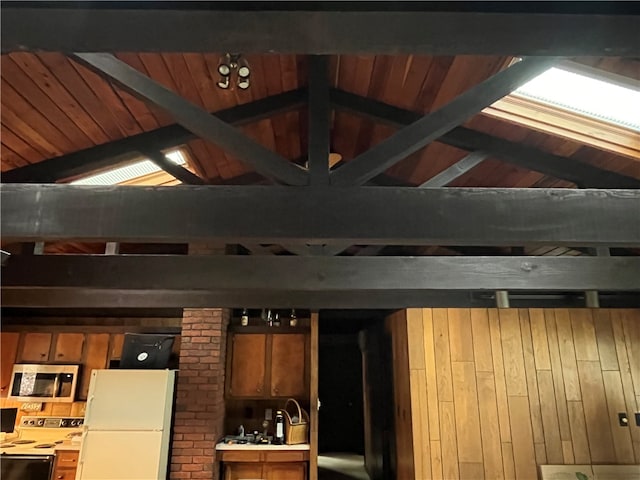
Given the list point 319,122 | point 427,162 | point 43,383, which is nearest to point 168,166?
point 319,122

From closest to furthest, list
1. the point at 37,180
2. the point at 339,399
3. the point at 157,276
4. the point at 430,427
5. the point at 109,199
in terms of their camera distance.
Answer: the point at 109,199 < the point at 37,180 < the point at 157,276 < the point at 430,427 < the point at 339,399

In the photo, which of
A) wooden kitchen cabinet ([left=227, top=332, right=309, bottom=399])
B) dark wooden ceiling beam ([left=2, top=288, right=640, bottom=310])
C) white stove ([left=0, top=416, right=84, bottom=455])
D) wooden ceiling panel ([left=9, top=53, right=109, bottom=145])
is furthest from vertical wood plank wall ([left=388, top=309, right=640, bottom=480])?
white stove ([left=0, top=416, right=84, bottom=455])

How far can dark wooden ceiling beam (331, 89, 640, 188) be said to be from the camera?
3.49 metres

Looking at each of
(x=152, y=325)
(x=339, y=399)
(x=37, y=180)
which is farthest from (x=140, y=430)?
(x=339, y=399)

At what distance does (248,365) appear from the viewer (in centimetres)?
554

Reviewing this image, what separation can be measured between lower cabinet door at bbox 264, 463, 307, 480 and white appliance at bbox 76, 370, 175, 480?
110cm

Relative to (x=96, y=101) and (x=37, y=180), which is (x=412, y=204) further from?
(x=37, y=180)

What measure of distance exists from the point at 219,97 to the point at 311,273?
1546 millimetres

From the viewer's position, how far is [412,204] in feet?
6.43

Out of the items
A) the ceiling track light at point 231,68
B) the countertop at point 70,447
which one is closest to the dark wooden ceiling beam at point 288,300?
the countertop at point 70,447

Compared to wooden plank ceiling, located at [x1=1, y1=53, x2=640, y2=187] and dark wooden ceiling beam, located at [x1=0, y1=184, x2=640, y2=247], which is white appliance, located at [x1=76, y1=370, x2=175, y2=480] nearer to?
wooden plank ceiling, located at [x1=1, y1=53, x2=640, y2=187]

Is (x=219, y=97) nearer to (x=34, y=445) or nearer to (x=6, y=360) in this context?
(x=34, y=445)

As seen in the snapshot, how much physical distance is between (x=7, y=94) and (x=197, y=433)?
3.79m

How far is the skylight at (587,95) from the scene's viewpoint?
2.72 metres
